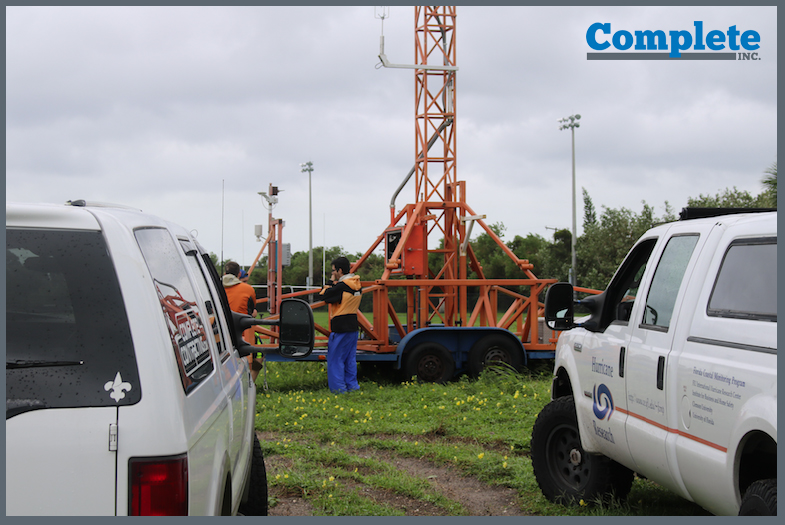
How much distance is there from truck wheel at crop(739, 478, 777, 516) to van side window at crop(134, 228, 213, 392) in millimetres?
2147

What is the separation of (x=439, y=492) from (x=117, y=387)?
423 centimetres

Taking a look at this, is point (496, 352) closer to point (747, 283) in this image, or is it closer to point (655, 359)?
point (655, 359)

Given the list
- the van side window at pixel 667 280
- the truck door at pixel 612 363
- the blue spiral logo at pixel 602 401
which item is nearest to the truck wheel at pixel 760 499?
the van side window at pixel 667 280

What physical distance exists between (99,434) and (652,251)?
3416 mm

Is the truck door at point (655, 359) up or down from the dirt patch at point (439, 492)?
up

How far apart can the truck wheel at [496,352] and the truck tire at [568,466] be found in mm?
6237

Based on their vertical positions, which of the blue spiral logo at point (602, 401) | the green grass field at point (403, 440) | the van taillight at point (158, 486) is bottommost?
the green grass field at point (403, 440)

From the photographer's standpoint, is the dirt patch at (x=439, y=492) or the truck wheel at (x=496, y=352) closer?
the dirt patch at (x=439, y=492)

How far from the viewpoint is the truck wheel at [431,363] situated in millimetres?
11477

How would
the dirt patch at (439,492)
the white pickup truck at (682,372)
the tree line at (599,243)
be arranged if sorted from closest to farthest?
the white pickup truck at (682,372)
the dirt patch at (439,492)
the tree line at (599,243)

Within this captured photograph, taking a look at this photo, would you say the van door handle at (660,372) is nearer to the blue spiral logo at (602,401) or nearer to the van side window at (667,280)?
the van side window at (667,280)

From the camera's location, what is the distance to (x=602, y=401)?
15.0 ft

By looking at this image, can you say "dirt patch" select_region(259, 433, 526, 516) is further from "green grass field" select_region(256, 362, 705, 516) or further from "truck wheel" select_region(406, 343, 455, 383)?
"truck wheel" select_region(406, 343, 455, 383)

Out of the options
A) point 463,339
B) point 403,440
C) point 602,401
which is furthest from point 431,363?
point 602,401
